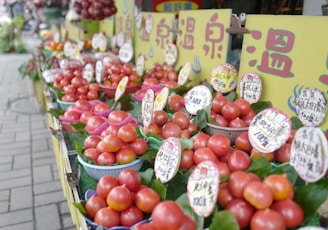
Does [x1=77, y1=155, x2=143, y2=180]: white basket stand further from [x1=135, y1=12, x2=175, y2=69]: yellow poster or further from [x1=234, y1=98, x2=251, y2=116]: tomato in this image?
[x1=135, y1=12, x2=175, y2=69]: yellow poster

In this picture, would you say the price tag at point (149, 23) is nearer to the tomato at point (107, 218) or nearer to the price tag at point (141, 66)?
the price tag at point (141, 66)

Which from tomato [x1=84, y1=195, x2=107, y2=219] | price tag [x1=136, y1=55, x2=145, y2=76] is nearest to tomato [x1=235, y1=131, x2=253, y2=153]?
tomato [x1=84, y1=195, x2=107, y2=219]

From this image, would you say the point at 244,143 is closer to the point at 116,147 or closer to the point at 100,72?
the point at 116,147

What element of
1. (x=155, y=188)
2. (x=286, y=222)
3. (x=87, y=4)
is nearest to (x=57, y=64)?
(x=87, y=4)

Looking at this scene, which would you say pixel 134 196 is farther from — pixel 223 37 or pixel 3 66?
pixel 3 66

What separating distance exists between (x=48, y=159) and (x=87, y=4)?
76.5 inches

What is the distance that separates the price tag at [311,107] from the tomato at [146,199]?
0.80 meters

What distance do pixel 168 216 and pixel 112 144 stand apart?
577mm

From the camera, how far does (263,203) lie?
0.93 meters

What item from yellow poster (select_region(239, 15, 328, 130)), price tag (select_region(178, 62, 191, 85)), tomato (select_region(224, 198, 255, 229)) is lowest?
tomato (select_region(224, 198, 255, 229))

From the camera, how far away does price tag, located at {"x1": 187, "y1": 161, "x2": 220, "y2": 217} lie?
3.05 feet

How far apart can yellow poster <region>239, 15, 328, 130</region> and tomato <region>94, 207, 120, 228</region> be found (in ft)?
3.29

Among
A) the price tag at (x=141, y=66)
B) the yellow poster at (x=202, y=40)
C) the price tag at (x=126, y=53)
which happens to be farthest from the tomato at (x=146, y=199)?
the price tag at (x=126, y=53)

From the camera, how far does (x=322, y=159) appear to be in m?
0.92
